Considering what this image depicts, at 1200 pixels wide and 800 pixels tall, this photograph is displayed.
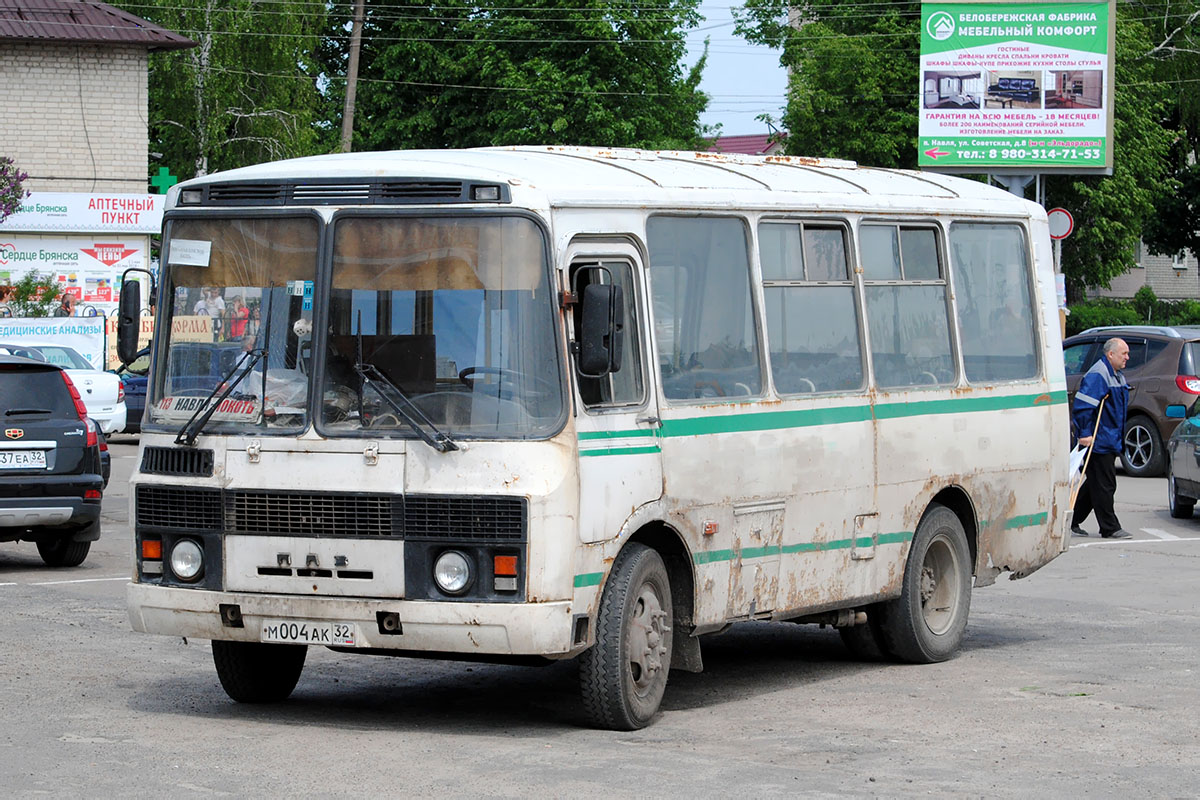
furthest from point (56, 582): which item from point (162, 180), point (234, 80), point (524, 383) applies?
point (234, 80)

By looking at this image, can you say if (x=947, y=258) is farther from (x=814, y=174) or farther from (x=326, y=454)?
(x=326, y=454)

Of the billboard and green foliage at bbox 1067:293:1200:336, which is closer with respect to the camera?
the billboard

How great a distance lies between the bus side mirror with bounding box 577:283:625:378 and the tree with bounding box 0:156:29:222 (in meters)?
37.3

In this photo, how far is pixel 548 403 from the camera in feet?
27.3

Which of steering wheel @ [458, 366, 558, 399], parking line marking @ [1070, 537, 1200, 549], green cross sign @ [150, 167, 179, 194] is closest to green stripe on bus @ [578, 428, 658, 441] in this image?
steering wheel @ [458, 366, 558, 399]

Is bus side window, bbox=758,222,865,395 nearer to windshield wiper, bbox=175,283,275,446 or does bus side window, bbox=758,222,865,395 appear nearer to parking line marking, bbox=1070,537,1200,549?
windshield wiper, bbox=175,283,275,446

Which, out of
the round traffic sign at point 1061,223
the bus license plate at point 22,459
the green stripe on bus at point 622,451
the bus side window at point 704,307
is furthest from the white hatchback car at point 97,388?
the green stripe on bus at point 622,451

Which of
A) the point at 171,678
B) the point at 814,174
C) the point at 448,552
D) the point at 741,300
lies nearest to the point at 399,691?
the point at 171,678

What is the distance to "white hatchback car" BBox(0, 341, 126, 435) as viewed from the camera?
28594mm

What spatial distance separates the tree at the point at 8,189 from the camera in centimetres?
4328

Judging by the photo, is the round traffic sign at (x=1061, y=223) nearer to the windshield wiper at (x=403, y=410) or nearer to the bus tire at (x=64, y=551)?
the bus tire at (x=64, y=551)

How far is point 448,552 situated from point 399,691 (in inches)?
78.4

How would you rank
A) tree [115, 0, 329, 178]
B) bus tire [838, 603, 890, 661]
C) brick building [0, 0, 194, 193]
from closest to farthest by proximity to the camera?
bus tire [838, 603, 890, 661] → brick building [0, 0, 194, 193] → tree [115, 0, 329, 178]

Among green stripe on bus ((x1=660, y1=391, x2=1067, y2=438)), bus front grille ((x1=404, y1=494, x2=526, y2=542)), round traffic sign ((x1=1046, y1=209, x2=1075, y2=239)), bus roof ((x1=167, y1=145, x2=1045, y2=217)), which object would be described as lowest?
bus front grille ((x1=404, y1=494, x2=526, y2=542))
